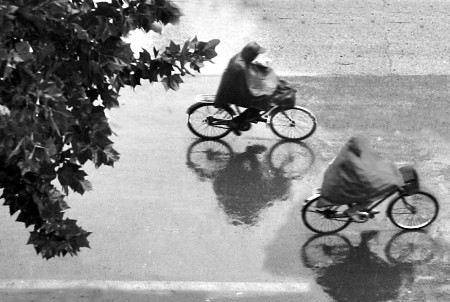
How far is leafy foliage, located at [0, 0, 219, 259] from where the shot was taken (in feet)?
16.6

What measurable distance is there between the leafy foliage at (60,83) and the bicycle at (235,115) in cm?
522

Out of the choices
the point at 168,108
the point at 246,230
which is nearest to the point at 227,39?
the point at 168,108

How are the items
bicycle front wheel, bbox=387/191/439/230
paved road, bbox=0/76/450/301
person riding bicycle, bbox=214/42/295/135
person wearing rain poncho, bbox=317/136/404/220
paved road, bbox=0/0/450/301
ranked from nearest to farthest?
person wearing rain poncho, bbox=317/136/404/220, paved road, bbox=0/0/450/301, paved road, bbox=0/76/450/301, bicycle front wheel, bbox=387/191/439/230, person riding bicycle, bbox=214/42/295/135

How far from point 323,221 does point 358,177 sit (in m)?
1.01

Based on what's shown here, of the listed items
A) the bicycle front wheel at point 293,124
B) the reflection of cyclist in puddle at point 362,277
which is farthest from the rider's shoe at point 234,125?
the reflection of cyclist in puddle at point 362,277

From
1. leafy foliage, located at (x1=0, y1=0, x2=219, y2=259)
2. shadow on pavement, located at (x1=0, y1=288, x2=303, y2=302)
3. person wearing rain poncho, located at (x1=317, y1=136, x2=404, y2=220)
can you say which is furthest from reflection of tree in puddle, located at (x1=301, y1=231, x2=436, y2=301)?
leafy foliage, located at (x1=0, y1=0, x2=219, y2=259)

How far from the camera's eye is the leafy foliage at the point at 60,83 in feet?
16.6

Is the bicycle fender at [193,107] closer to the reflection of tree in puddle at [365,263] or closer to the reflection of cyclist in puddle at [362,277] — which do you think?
the reflection of tree in puddle at [365,263]

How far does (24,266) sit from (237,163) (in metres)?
3.53

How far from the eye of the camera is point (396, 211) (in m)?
9.88

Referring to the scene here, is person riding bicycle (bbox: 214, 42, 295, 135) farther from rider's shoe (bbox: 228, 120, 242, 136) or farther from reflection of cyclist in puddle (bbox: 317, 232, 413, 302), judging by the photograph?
reflection of cyclist in puddle (bbox: 317, 232, 413, 302)

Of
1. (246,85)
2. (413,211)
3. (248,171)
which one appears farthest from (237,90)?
(413,211)

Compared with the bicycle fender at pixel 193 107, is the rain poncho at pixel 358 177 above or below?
above

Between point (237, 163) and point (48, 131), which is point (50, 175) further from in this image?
point (237, 163)
